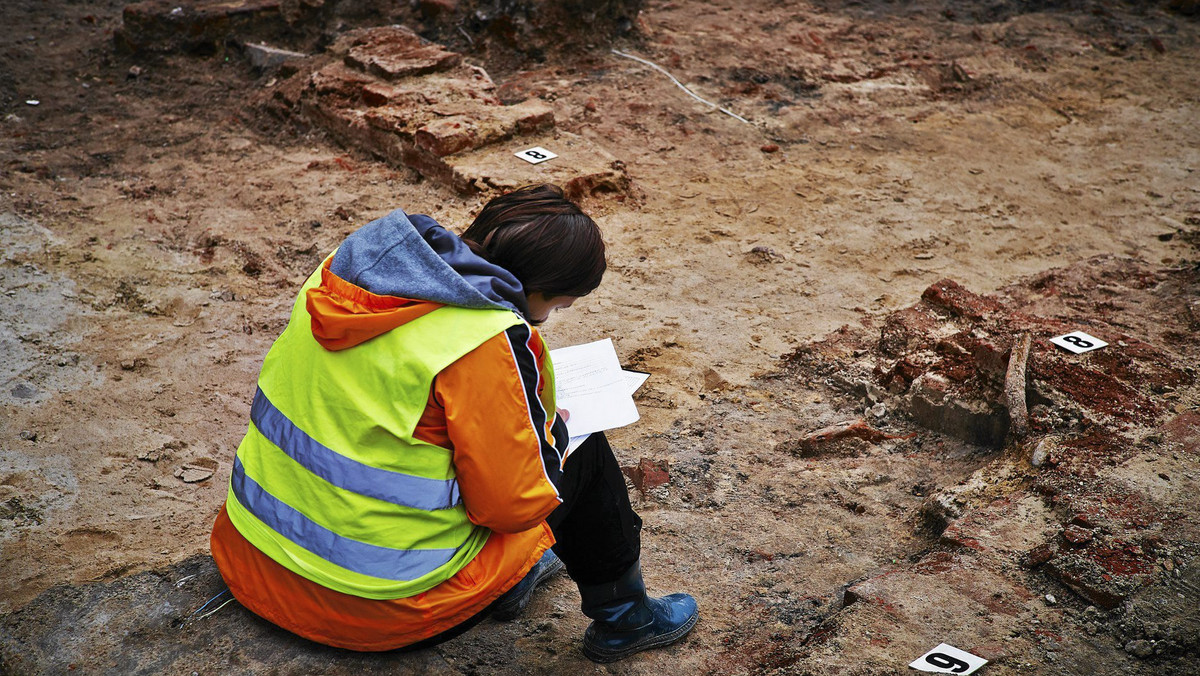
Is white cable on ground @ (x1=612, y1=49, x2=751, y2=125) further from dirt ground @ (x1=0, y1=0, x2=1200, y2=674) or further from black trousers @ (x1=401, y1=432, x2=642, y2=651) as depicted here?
black trousers @ (x1=401, y1=432, x2=642, y2=651)

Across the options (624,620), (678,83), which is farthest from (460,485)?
(678,83)

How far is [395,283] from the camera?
1.74 meters

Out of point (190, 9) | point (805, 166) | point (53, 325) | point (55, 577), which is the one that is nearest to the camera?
point (55, 577)

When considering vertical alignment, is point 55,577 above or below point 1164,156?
below

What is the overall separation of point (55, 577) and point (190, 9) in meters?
5.87

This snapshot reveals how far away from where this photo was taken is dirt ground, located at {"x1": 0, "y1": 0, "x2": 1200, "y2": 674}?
238 cm

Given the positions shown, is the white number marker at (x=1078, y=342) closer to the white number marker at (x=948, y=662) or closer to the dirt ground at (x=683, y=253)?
the dirt ground at (x=683, y=253)

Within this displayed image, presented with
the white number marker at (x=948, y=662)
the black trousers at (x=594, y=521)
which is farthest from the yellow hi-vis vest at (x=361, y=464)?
the white number marker at (x=948, y=662)

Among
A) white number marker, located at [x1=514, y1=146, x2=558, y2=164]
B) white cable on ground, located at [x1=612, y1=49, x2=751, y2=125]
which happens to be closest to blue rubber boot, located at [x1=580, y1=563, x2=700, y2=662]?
white number marker, located at [x1=514, y1=146, x2=558, y2=164]

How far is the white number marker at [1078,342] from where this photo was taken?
347 centimetres

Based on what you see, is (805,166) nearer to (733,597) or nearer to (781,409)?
(781,409)

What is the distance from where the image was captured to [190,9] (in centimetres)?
704

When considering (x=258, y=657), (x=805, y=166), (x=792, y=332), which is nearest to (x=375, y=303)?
(x=258, y=657)

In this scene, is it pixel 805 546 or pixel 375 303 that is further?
pixel 805 546
